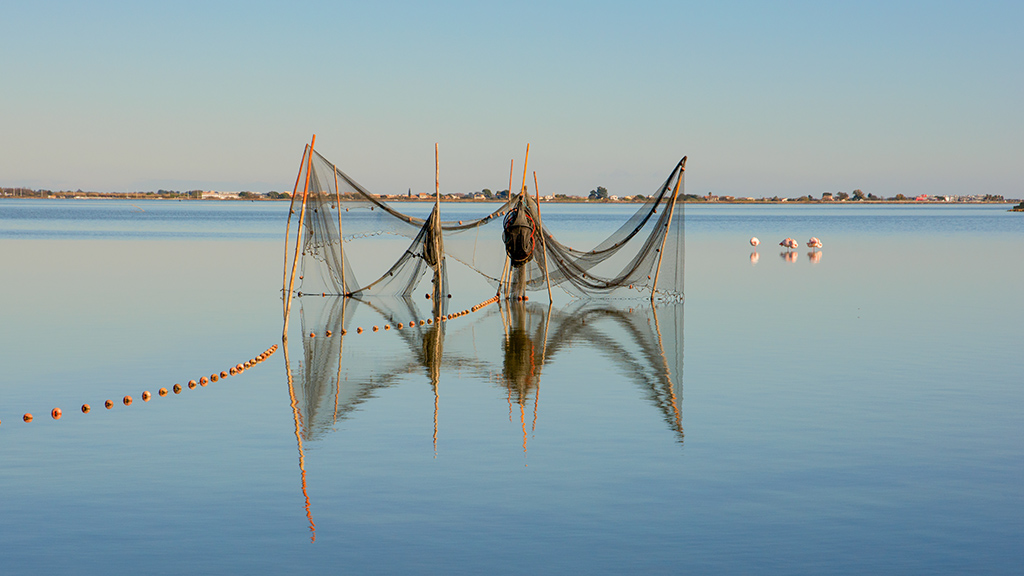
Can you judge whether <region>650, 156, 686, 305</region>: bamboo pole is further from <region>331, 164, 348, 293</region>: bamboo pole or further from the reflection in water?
<region>331, 164, 348, 293</region>: bamboo pole

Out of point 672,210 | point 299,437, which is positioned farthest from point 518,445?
point 672,210

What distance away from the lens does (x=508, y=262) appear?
979 inches

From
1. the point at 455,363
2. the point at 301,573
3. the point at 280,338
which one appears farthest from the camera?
the point at 280,338

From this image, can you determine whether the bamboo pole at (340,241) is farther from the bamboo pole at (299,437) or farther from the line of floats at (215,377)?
the bamboo pole at (299,437)

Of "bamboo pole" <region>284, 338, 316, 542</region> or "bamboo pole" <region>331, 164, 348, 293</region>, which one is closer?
"bamboo pole" <region>284, 338, 316, 542</region>

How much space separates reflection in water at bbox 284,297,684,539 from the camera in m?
12.1

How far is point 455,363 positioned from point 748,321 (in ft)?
24.2

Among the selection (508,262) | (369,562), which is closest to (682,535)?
(369,562)

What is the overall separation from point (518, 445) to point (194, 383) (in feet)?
16.6

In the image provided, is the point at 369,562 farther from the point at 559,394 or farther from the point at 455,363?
the point at 455,363

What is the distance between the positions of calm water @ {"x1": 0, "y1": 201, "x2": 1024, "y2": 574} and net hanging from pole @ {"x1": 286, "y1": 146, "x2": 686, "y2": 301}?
90.0 inches

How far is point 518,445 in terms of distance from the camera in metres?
10.0

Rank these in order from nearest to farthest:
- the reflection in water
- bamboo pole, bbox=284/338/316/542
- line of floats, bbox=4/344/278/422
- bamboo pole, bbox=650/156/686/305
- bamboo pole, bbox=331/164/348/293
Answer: bamboo pole, bbox=284/338/316/542
line of floats, bbox=4/344/278/422
the reflection in water
bamboo pole, bbox=331/164/348/293
bamboo pole, bbox=650/156/686/305

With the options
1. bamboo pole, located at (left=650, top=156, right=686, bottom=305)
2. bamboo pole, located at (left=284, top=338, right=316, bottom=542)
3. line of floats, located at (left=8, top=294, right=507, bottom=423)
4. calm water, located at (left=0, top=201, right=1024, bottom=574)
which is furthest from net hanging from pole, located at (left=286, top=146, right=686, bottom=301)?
bamboo pole, located at (left=284, top=338, right=316, bottom=542)
